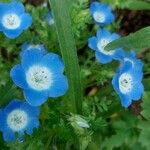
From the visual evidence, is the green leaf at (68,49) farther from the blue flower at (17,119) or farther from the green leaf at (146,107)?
the green leaf at (146,107)

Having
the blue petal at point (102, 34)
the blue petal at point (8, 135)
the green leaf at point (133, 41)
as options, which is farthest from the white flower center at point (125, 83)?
the blue petal at point (8, 135)

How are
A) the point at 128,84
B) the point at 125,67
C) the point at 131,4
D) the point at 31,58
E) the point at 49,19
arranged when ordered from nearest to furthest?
the point at 31,58 < the point at 125,67 < the point at 128,84 < the point at 49,19 < the point at 131,4

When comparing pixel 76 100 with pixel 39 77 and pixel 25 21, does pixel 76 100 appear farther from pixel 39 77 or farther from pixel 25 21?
pixel 25 21

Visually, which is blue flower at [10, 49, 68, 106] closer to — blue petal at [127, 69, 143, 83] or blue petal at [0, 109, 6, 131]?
blue petal at [0, 109, 6, 131]

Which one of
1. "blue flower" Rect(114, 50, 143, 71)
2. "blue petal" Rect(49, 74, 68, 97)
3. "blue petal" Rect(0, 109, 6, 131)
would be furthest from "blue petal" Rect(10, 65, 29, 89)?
"blue flower" Rect(114, 50, 143, 71)

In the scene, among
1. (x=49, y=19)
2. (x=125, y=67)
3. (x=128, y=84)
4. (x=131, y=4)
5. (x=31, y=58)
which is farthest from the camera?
(x=131, y=4)

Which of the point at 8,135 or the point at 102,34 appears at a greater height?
the point at 102,34

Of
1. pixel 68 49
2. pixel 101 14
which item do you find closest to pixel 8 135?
pixel 68 49
